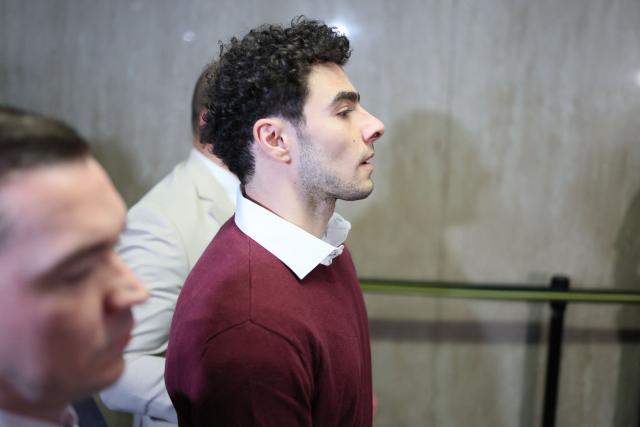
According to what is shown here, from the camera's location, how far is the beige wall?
197 centimetres

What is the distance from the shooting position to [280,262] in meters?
0.99

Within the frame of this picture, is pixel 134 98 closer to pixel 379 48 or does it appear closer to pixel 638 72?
pixel 379 48

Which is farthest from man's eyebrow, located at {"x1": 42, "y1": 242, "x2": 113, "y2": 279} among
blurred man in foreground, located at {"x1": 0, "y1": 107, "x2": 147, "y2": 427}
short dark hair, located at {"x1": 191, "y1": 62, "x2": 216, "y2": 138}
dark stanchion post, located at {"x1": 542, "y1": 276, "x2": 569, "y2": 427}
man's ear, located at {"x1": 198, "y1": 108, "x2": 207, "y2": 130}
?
dark stanchion post, located at {"x1": 542, "y1": 276, "x2": 569, "y2": 427}

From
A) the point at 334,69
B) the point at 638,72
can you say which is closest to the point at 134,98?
the point at 334,69

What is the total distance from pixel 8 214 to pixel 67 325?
101mm

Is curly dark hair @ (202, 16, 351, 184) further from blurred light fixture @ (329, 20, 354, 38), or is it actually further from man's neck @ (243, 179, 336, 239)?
blurred light fixture @ (329, 20, 354, 38)

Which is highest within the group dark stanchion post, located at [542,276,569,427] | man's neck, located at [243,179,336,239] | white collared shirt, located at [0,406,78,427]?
man's neck, located at [243,179,336,239]

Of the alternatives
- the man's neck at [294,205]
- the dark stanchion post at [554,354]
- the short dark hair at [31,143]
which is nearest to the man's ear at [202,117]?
the man's neck at [294,205]

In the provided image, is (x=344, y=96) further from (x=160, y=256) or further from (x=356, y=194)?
(x=160, y=256)

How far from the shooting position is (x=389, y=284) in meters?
2.03

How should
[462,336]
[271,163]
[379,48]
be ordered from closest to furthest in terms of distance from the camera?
[271,163] → [379,48] → [462,336]

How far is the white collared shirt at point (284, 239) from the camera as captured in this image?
3.28 feet

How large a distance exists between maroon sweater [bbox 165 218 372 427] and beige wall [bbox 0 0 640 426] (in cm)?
110

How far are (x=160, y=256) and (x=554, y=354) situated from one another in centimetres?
161
